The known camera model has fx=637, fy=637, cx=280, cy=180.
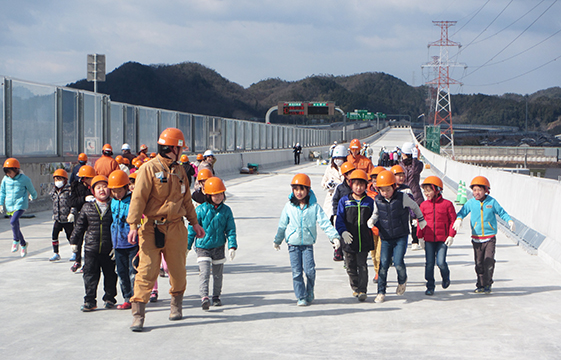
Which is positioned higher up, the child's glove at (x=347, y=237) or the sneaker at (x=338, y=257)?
the child's glove at (x=347, y=237)

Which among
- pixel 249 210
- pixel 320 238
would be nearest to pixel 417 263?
pixel 320 238

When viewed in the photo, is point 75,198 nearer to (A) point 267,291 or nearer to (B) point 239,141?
(A) point 267,291

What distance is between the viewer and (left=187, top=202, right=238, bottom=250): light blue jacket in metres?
7.06

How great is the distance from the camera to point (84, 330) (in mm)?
6043

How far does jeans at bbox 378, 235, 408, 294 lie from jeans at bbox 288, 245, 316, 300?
88cm

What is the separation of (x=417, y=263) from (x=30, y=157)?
1150cm

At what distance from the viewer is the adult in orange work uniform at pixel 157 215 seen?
234 inches

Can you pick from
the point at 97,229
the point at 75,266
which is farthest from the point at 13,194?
the point at 97,229

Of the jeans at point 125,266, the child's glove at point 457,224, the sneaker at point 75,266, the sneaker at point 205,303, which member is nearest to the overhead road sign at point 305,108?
the sneaker at point 75,266

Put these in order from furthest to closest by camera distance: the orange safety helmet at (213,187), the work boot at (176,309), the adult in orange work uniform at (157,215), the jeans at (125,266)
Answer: the orange safety helmet at (213,187) < the jeans at (125,266) < the work boot at (176,309) < the adult in orange work uniform at (157,215)

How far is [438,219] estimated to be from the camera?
7965 millimetres

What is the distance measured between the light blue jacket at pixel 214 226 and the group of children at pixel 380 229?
55 centimetres

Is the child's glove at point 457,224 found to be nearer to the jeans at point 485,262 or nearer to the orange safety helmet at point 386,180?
the jeans at point 485,262

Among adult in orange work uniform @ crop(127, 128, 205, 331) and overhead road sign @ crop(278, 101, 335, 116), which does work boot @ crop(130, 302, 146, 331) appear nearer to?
adult in orange work uniform @ crop(127, 128, 205, 331)
